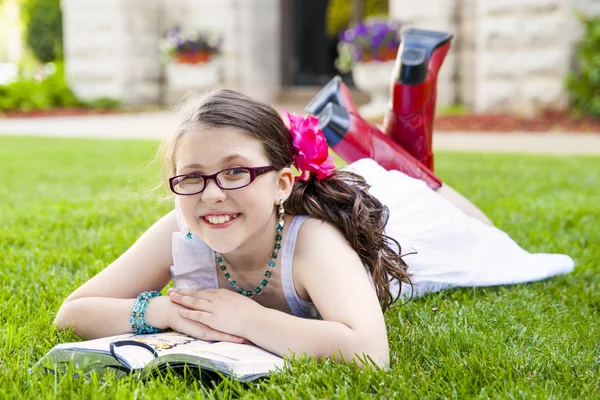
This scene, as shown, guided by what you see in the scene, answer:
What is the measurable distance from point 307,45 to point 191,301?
→ 37.0ft

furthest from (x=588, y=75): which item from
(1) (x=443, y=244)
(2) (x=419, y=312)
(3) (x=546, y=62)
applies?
(2) (x=419, y=312)

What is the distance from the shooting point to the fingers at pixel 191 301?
6.69ft

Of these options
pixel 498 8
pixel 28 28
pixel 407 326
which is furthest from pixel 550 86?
pixel 28 28

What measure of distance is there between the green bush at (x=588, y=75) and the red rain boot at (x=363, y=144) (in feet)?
20.5

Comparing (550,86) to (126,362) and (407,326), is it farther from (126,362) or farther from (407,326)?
(126,362)

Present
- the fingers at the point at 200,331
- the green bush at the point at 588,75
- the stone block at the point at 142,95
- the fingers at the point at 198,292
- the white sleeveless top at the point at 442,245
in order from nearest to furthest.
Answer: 1. the fingers at the point at 200,331
2. the fingers at the point at 198,292
3. the white sleeveless top at the point at 442,245
4. the green bush at the point at 588,75
5. the stone block at the point at 142,95

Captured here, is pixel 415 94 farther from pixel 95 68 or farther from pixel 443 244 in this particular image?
pixel 95 68

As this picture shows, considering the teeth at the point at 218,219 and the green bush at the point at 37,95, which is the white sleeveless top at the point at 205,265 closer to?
the teeth at the point at 218,219

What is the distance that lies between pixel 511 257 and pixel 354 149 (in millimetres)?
755

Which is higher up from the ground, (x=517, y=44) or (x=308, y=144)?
(x=308, y=144)

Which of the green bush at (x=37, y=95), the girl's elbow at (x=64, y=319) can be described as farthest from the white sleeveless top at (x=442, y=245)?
the green bush at (x=37, y=95)

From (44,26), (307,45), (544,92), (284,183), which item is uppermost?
(284,183)

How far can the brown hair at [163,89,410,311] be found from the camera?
6.39ft

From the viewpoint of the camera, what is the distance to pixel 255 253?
2.09m
